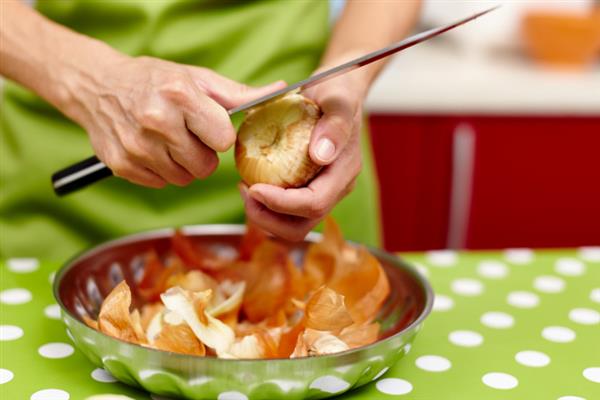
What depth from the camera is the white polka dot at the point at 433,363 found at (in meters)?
0.81

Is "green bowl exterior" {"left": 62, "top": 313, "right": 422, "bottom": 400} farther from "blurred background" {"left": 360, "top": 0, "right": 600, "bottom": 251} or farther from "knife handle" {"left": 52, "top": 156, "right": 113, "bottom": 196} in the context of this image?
"blurred background" {"left": 360, "top": 0, "right": 600, "bottom": 251}

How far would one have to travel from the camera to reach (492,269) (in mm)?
1045

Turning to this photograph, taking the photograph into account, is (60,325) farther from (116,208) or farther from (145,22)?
(145,22)

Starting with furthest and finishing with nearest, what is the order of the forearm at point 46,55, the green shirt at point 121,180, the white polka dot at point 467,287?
the green shirt at point 121,180, the white polka dot at point 467,287, the forearm at point 46,55

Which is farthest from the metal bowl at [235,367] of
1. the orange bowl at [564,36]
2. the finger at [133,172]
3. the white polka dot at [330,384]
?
the orange bowl at [564,36]

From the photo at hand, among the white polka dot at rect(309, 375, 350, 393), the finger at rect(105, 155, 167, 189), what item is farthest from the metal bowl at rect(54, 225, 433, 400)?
the finger at rect(105, 155, 167, 189)

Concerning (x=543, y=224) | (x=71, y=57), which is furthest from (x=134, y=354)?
(x=543, y=224)

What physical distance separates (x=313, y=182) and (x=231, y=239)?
0.19 m

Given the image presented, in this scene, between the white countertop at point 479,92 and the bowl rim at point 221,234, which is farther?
the white countertop at point 479,92

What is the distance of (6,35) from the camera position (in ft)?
3.08

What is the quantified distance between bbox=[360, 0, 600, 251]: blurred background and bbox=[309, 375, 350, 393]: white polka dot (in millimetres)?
1110

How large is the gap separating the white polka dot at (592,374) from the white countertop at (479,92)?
39.3 inches

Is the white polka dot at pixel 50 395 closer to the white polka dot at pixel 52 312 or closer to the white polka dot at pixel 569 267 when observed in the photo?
the white polka dot at pixel 52 312

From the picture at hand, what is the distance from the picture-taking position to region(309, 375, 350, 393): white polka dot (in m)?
0.69
